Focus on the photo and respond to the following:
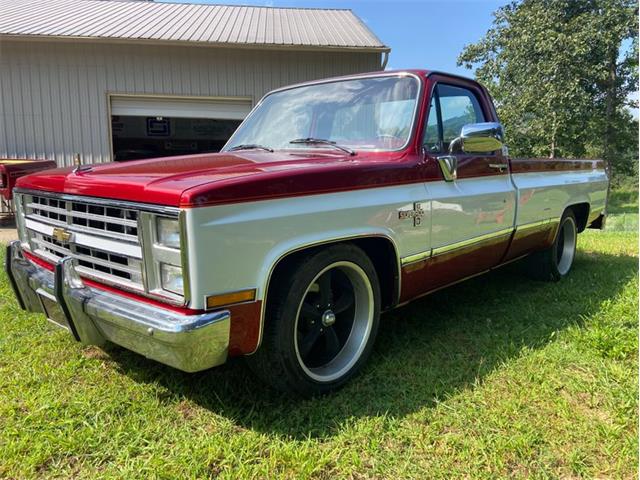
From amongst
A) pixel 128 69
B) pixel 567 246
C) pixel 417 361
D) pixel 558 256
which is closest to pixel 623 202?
pixel 567 246

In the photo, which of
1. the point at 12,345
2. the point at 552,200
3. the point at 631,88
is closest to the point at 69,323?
the point at 12,345

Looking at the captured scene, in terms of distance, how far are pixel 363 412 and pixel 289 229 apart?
3.44 ft

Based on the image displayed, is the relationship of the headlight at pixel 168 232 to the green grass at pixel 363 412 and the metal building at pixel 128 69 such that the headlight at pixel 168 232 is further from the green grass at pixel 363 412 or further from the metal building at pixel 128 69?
the metal building at pixel 128 69

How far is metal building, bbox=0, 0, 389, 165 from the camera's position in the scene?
973cm

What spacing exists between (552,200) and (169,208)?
3.86 m

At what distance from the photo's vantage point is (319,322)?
2.76m

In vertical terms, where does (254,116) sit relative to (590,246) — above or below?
above

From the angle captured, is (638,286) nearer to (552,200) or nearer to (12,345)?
(552,200)

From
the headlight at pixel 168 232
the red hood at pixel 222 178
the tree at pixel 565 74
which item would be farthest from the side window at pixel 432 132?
the tree at pixel 565 74

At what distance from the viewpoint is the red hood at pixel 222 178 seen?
2.10 metres

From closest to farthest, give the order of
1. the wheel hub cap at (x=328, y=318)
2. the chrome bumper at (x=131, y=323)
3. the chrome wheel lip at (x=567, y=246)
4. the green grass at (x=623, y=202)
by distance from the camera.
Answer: the chrome bumper at (x=131, y=323), the wheel hub cap at (x=328, y=318), the chrome wheel lip at (x=567, y=246), the green grass at (x=623, y=202)

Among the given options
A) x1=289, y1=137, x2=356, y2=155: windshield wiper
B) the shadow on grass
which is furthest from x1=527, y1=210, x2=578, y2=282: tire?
x1=289, y1=137, x2=356, y2=155: windshield wiper

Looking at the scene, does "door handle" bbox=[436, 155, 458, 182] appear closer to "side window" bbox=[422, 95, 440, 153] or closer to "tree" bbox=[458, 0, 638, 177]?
"side window" bbox=[422, 95, 440, 153]

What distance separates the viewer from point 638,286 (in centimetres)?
462
